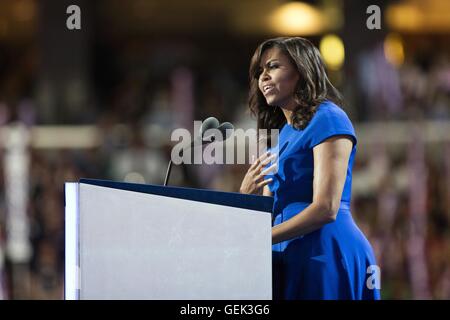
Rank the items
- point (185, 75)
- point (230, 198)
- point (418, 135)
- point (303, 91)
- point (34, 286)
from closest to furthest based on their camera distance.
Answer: point (230, 198) → point (303, 91) → point (34, 286) → point (418, 135) → point (185, 75)

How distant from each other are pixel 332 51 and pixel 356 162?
13.5 feet

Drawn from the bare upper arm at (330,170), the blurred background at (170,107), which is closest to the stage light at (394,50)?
the blurred background at (170,107)

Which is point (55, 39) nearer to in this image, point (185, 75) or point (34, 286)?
point (185, 75)

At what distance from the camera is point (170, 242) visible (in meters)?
2.13

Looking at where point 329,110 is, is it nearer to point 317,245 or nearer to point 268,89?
point 268,89

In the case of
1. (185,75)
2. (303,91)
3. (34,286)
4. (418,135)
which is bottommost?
(34,286)

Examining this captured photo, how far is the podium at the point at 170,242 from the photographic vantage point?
212cm

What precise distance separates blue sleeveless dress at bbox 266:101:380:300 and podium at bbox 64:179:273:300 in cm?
11

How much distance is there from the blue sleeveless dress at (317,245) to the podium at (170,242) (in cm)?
11

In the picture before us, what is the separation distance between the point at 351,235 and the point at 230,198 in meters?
0.31

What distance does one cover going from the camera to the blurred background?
670 centimetres

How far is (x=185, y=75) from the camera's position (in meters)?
7.86

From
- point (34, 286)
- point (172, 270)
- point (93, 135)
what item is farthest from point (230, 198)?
point (93, 135)

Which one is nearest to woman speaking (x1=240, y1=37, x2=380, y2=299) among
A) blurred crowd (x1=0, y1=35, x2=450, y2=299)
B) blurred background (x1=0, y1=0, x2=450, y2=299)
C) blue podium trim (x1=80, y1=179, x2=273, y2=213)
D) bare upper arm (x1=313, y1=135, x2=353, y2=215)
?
bare upper arm (x1=313, y1=135, x2=353, y2=215)
